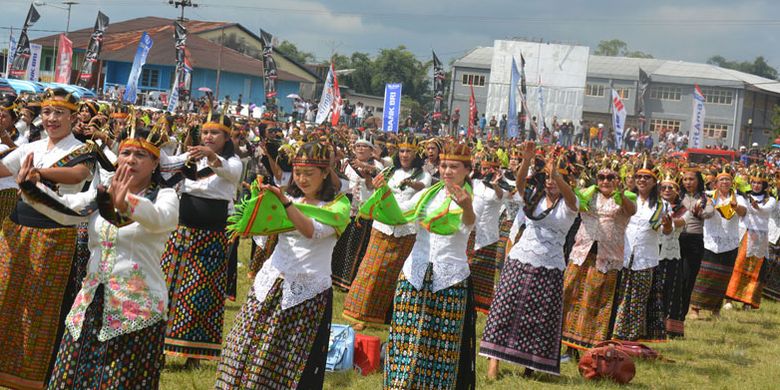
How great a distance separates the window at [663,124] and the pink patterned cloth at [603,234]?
208 feet

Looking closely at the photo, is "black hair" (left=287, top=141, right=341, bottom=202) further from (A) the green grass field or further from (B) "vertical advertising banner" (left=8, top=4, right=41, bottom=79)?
(B) "vertical advertising banner" (left=8, top=4, right=41, bottom=79)

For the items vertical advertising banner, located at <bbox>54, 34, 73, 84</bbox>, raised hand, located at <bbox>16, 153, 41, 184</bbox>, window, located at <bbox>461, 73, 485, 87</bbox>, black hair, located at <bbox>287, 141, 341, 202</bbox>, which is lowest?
raised hand, located at <bbox>16, 153, 41, 184</bbox>

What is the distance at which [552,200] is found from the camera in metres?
8.58

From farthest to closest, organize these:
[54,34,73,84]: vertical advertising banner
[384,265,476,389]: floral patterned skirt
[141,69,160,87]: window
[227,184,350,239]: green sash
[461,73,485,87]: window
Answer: [461,73,485,87]: window
[141,69,160,87]: window
[54,34,73,84]: vertical advertising banner
[384,265,476,389]: floral patterned skirt
[227,184,350,239]: green sash

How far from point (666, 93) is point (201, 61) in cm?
3344

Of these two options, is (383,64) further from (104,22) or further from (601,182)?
(601,182)

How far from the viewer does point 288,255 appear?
5918 millimetres

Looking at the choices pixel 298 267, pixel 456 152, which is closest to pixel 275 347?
pixel 298 267

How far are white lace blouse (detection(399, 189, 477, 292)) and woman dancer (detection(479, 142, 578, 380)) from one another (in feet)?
5.46

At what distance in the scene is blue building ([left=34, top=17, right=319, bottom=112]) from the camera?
5478 cm

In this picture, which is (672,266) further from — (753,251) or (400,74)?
(400,74)

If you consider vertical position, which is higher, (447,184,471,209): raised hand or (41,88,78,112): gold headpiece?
(41,88,78,112): gold headpiece

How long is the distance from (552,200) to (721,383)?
8.88ft

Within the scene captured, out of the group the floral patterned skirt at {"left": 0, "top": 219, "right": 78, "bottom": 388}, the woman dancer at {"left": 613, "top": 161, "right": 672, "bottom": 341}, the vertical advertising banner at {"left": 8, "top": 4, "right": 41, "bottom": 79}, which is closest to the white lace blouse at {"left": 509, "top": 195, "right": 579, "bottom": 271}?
the woman dancer at {"left": 613, "top": 161, "right": 672, "bottom": 341}
